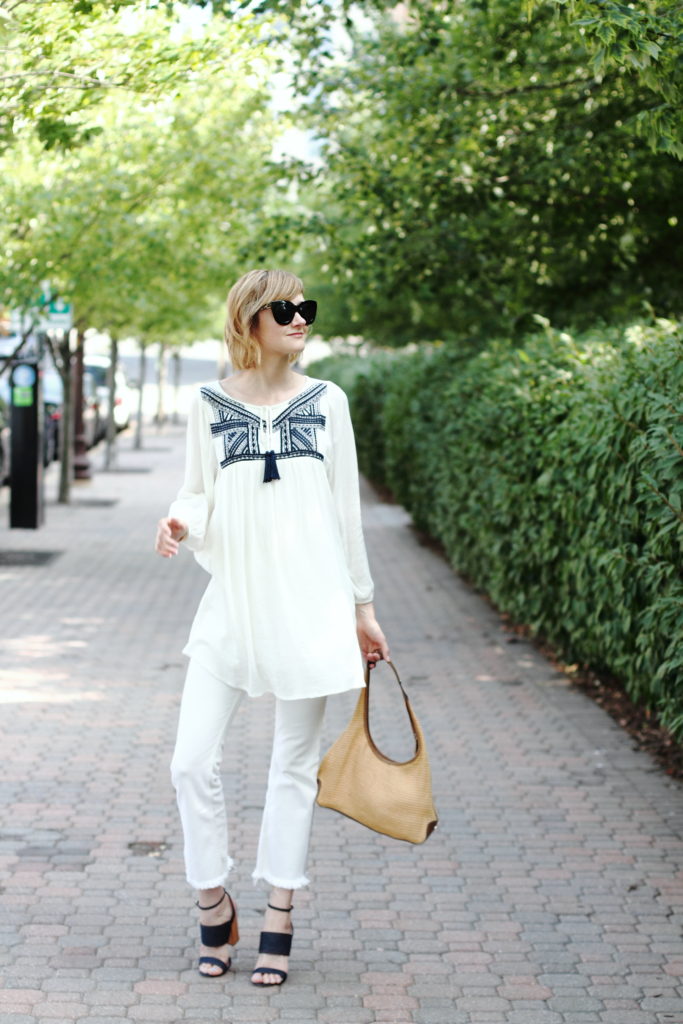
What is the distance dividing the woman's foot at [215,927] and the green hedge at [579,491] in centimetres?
193

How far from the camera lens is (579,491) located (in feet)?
24.3

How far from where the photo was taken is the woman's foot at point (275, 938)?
13.4 feet

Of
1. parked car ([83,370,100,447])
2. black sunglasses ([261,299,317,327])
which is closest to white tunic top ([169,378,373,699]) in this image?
black sunglasses ([261,299,317,327])

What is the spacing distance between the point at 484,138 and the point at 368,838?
7.06m

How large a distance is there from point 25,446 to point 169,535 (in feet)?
36.5

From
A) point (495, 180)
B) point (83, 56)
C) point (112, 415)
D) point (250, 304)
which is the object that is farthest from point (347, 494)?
point (112, 415)

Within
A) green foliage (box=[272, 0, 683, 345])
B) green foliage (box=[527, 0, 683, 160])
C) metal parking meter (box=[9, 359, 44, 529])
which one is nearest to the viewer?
green foliage (box=[527, 0, 683, 160])

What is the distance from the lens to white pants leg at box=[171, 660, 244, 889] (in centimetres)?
391

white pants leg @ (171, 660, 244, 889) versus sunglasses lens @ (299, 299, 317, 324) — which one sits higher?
sunglasses lens @ (299, 299, 317, 324)

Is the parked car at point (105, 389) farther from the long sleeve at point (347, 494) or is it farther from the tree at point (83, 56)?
the long sleeve at point (347, 494)

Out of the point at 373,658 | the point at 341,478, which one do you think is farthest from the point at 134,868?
the point at 341,478

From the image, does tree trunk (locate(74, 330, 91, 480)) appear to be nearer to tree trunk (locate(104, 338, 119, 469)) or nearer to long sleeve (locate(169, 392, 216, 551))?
tree trunk (locate(104, 338, 119, 469))

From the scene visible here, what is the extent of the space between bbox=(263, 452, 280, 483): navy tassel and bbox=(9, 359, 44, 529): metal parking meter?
10.6 m

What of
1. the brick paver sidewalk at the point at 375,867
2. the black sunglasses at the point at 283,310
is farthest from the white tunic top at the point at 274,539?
the black sunglasses at the point at 283,310
